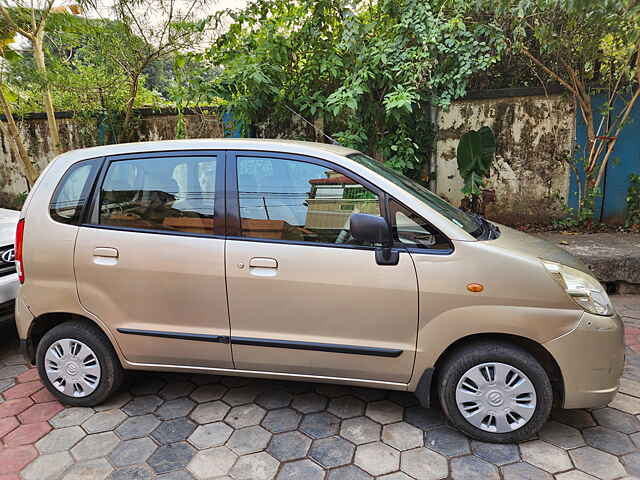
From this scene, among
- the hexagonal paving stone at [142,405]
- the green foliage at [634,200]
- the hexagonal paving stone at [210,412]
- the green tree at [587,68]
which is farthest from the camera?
the green foliage at [634,200]

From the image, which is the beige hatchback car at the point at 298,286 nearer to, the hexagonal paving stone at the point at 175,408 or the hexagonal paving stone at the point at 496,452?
the hexagonal paving stone at the point at 496,452

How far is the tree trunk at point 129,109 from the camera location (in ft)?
20.9

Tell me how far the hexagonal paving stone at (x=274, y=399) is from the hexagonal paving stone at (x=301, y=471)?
57cm

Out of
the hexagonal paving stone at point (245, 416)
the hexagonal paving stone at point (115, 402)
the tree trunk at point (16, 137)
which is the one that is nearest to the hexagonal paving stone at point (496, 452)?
the hexagonal paving stone at point (245, 416)

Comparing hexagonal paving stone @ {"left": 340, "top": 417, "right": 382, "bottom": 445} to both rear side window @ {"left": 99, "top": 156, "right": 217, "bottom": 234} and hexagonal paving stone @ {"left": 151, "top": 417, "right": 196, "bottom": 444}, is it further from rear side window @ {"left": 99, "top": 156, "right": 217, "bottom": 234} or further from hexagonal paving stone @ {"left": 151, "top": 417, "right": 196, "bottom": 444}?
rear side window @ {"left": 99, "top": 156, "right": 217, "bottom": 234}

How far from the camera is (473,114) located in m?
6.30

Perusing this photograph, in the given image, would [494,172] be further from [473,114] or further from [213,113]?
[213,113]

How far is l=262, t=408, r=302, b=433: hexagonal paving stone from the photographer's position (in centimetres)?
278

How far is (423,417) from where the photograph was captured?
9.42 ft

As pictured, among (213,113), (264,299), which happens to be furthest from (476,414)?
(213,113)

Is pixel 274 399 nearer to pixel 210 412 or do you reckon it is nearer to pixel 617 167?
pixel 210 412

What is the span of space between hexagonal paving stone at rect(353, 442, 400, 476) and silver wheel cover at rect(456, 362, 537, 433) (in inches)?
18.7

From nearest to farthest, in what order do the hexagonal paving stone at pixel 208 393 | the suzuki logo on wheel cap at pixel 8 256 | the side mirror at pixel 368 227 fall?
the side mirror at pixel 368 227, the hexagonal paving stone at pixel 208 393, the suzuki logo on wheel cap at pixel 8 256

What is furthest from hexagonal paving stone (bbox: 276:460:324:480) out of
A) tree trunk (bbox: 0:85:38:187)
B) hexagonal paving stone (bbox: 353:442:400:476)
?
tree trunk (bbox: 0:85:38:187)
